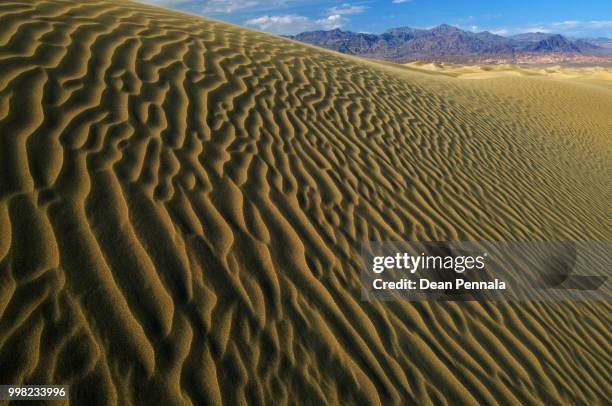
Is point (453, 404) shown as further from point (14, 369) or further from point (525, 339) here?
point (14, 369)

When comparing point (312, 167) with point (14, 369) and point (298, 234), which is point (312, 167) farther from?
point (14, 369)

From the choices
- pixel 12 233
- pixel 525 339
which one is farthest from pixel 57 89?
pixel 525 339

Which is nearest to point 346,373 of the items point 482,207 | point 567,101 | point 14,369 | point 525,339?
point 525,339

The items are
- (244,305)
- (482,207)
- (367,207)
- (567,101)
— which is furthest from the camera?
(567,101)

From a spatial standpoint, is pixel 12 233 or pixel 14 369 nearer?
pixel 14 369

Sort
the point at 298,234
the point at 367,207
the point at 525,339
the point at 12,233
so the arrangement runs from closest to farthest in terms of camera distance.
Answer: the point at 12,233, the point at 525,339, the point at 298,234, the point at 367,207

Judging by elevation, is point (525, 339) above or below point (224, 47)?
below
